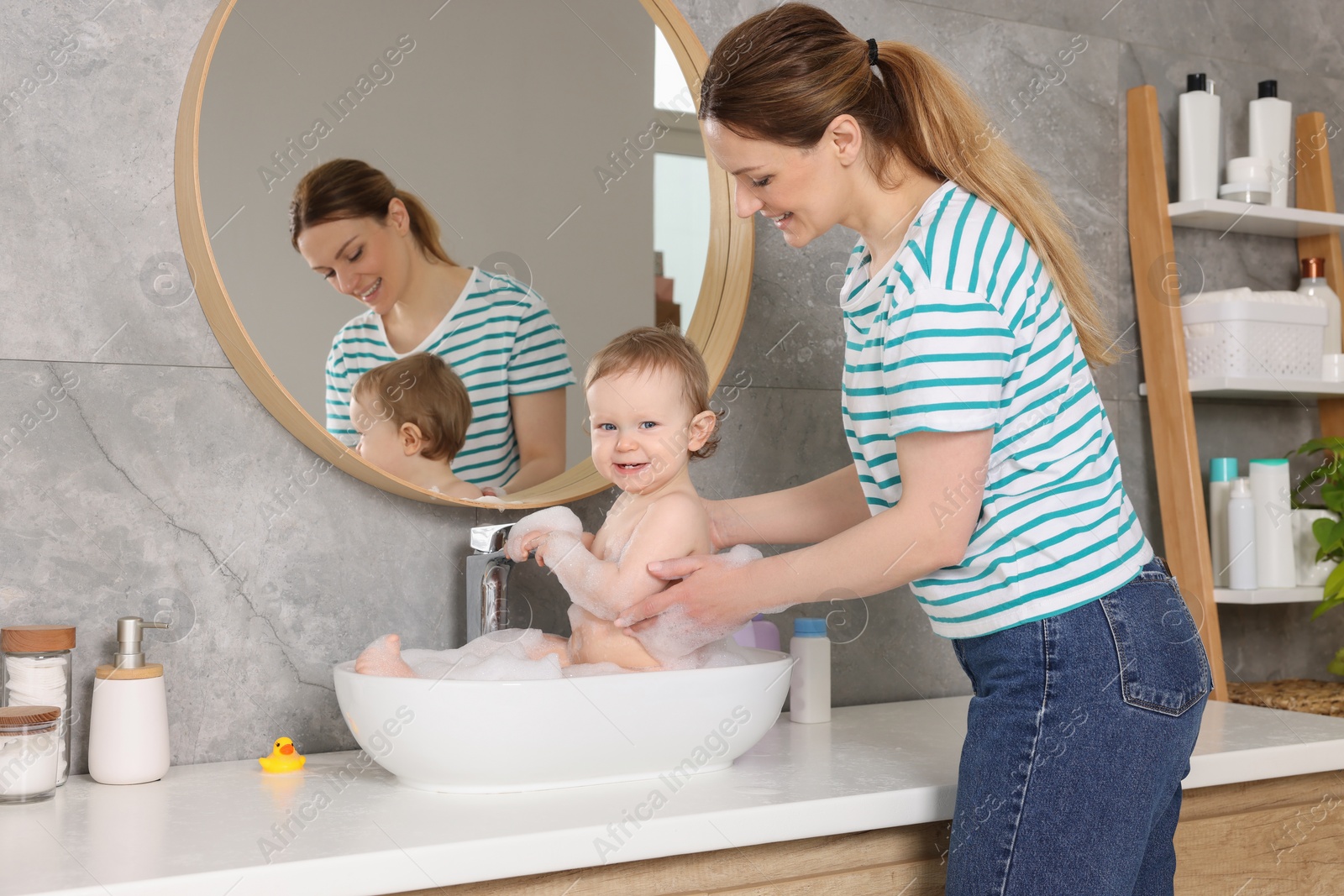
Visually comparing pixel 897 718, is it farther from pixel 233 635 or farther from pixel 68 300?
pixel 68 300

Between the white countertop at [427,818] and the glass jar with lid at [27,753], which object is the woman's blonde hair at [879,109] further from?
the glass jar with lid at [27,753]

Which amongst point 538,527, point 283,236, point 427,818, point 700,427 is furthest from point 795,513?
point 283,236

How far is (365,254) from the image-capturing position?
134cm

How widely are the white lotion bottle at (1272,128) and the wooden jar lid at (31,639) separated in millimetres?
1863

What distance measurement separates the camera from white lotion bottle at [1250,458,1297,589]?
→ 1.81 meters

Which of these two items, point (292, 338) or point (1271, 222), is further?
point (1271, 222)

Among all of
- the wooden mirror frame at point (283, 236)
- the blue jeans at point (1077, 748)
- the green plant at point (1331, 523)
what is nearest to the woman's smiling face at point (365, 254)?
the wooden mirror frame at point (283, 236)

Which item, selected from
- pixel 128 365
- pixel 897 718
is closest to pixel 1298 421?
pixel 897 718

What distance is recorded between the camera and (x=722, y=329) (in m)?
1.55

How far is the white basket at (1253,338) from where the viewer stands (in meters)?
1.80

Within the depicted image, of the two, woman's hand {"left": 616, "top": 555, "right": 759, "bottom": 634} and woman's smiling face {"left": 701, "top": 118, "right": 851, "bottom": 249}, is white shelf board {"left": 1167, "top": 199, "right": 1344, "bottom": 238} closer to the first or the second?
woman's smiling face {"left": 701, "top": 118, "right": 851, "bottom": 249}

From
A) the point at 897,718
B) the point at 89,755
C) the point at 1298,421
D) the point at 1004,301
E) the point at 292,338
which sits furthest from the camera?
the point at 1298,421

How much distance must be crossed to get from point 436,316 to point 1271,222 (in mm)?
1405

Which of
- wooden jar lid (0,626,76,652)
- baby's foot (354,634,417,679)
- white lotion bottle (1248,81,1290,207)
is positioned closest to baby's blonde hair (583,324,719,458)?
baby's foot (354,634,417,679)
